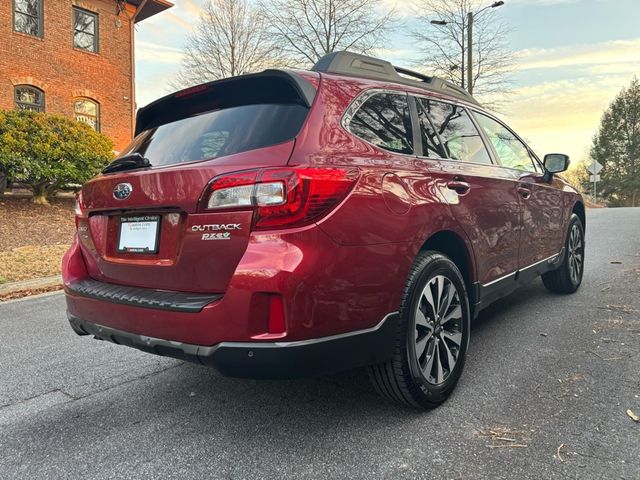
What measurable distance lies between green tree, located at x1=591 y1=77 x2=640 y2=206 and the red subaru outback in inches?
Answer: 2330

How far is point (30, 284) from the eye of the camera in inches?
245

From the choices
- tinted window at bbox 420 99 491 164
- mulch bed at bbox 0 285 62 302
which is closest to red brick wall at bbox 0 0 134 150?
mulch bed at bbox 0 285 62 302

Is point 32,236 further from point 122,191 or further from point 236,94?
point 236,94

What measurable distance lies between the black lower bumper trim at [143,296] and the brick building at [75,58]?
47.7ft

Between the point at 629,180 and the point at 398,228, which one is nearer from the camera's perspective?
the point at 398,228

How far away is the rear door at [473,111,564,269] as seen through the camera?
12.2 feet

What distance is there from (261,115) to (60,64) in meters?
16.2

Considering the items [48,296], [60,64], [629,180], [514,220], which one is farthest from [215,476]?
[629,180]

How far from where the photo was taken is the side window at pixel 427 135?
9.11 ft

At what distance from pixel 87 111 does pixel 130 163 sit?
15945 millimetres

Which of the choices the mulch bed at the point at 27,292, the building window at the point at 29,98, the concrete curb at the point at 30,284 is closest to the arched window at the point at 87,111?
the building window at the point at 29,98

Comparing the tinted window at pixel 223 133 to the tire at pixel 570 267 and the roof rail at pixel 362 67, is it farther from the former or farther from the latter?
the tire at pixel 570 267

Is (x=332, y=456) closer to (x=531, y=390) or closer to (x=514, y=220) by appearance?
(x=531, y=390)

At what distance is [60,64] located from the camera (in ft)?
50.1
